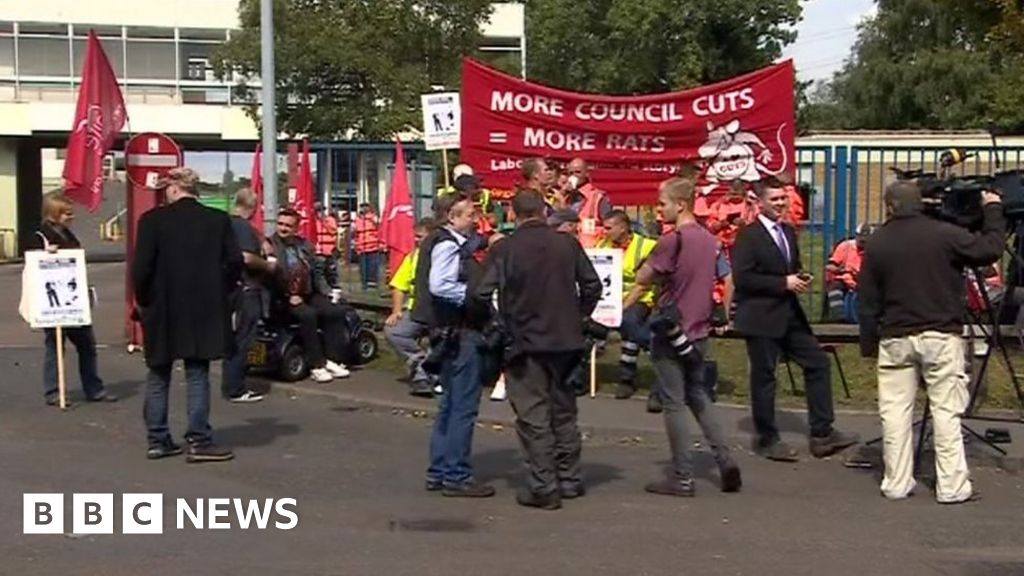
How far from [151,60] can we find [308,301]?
126 feet

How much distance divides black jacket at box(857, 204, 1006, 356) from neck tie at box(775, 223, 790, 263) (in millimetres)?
1091

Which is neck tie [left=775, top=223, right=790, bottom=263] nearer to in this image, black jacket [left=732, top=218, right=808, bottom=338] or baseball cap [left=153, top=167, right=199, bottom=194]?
black jacket [left=732, top=218, right=808, bottom=338]

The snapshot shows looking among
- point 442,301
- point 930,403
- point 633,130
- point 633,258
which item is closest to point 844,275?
point 633,130

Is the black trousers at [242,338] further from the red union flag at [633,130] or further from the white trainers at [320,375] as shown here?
the red union flag at [633,130]

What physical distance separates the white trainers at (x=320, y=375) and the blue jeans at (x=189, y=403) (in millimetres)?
3470

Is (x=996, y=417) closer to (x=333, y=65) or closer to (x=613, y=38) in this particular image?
(x=333, y=65)

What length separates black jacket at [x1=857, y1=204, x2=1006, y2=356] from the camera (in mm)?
8680

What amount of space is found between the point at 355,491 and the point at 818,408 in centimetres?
337

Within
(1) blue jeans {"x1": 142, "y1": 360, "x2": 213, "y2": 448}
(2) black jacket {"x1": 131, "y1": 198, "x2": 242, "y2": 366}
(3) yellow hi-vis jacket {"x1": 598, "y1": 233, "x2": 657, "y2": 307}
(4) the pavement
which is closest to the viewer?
(4) the pavement

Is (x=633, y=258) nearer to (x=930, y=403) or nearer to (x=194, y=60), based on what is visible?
(x=930, y=403)

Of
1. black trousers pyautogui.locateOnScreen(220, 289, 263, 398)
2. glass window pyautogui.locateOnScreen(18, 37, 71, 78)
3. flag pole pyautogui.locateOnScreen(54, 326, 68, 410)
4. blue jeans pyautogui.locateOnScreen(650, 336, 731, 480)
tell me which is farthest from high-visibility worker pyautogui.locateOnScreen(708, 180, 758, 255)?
glass window pyautogui.locateOnScreen(18, 37, 71, 78)

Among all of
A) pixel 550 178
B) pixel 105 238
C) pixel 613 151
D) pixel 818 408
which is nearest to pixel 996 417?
pixel 818 408

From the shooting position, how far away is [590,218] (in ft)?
43.7

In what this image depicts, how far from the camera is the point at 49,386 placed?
40.9 ft
